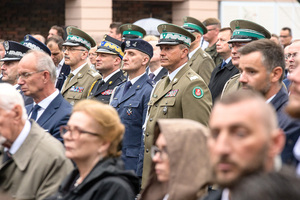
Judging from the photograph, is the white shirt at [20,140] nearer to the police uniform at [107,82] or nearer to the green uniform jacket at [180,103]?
the green uniform jacket at [180,103]

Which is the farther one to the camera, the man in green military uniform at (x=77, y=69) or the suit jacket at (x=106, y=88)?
the man in green military uniform at (x=77, y=69)

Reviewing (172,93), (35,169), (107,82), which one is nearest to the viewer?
(35,169)

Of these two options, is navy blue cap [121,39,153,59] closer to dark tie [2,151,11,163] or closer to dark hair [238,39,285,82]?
dark hair [238,39,285,82]

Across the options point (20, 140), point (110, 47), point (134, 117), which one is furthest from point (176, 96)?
point (110, 47)

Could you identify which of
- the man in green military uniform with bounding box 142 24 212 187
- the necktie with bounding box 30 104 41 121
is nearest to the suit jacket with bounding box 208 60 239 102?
the man in green military uniform with bounding box 142 24 212 187

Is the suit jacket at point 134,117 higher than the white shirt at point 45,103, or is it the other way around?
the white shirt at point 45,103

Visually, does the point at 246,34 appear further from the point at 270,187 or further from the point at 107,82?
the point at 270,187

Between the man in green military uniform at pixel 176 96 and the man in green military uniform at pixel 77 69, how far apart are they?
5.98 ft

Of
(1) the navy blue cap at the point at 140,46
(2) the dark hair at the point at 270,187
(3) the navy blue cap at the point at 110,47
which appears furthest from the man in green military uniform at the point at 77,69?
(2) the dark hair at the point at 270,187

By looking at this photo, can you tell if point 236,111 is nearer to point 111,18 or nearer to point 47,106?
point 47,106

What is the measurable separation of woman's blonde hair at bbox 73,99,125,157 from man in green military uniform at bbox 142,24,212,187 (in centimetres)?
182

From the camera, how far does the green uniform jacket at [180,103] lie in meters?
5.69

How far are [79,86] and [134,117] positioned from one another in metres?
1.71

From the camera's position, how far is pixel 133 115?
6.45 meters
